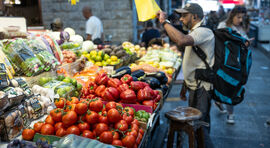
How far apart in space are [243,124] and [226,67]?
89.4 inches

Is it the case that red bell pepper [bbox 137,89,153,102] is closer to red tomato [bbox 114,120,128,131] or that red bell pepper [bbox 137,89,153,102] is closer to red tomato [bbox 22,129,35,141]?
red tomato [bbox 114,120,128,131]

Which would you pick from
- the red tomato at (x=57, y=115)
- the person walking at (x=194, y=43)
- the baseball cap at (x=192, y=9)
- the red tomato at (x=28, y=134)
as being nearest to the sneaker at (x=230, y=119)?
the person walking at (x=194, y=43)

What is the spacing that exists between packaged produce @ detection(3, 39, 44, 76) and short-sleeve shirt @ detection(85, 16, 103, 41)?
4.56 metres

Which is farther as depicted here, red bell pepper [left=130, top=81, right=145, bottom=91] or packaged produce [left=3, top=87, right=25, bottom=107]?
red bell pepper [left=130, top=81, right=145, bottom=91]

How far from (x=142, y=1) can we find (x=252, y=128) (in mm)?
3780

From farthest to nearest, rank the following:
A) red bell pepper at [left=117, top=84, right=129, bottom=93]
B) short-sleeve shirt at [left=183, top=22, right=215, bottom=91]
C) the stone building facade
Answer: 1. the stone building facade
2. short-sleeve shirt at [left=183, top=22, right=215, bottom=91]
3. red bell pepper at [left=117, top=84, right=129, bottom=93]

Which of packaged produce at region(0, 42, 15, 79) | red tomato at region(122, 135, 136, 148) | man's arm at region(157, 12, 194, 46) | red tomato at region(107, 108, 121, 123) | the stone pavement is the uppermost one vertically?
man's arm at region(157, 12, 194, 46)

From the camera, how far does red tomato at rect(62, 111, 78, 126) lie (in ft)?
5.87

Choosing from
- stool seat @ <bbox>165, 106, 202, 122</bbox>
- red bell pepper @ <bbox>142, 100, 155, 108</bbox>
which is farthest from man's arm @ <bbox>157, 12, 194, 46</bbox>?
stool seat @ <bbox>165, 106, 202, 122</bbox>

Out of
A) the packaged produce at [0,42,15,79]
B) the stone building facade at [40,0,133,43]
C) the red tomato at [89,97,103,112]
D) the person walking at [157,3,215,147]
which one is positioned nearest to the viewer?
the red tomato at [89,97,103,112]

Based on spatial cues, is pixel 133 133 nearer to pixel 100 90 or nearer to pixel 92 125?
pixel 92 125

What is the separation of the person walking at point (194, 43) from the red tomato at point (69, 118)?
1589 millimetres

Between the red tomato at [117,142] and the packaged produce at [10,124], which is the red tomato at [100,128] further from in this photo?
the packaged produce at [10,124]

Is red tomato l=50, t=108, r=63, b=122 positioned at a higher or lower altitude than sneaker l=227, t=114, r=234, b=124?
higher
